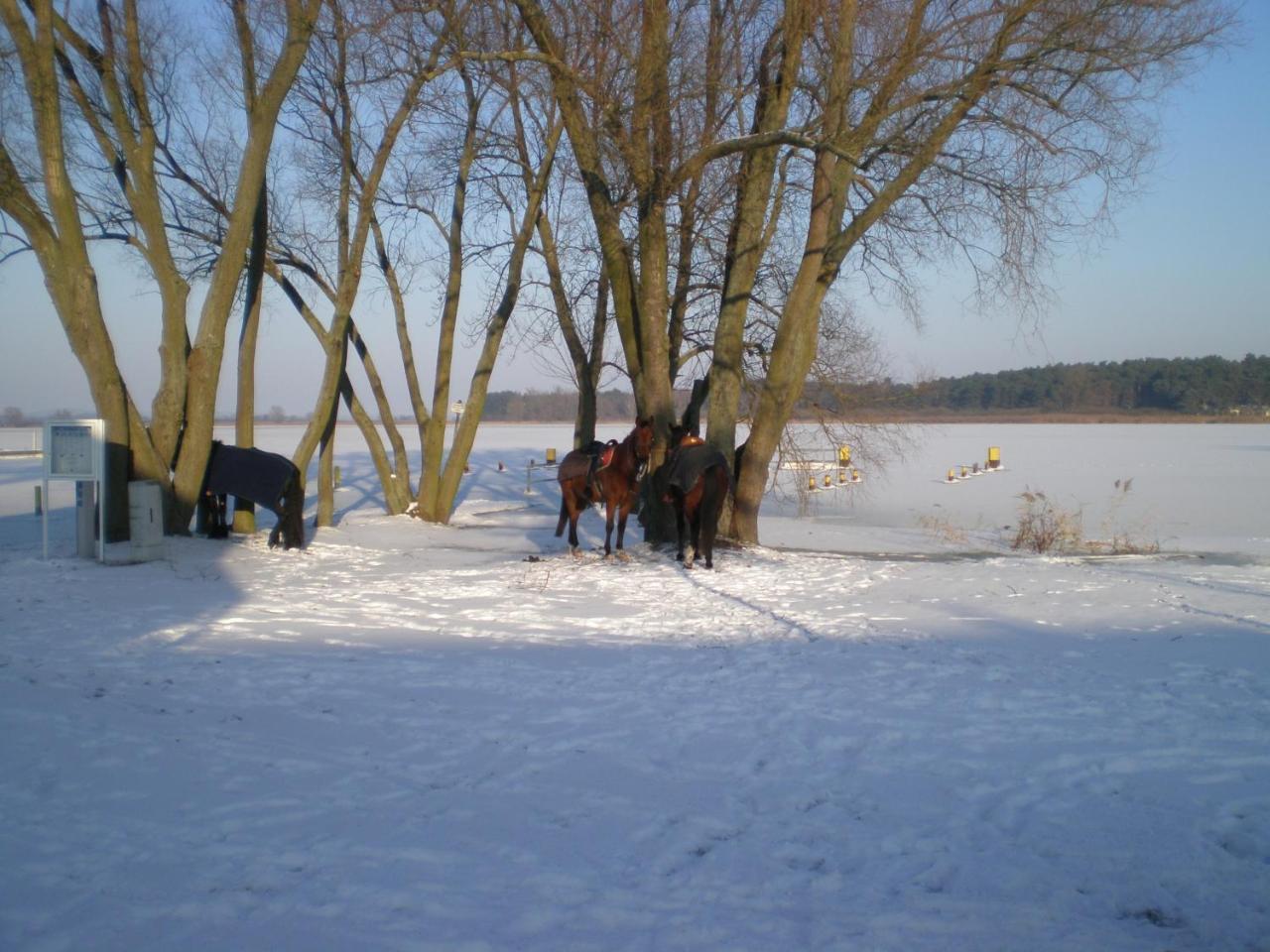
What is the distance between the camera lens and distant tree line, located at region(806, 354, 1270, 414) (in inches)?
Result: 3511

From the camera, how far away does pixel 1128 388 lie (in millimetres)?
96812

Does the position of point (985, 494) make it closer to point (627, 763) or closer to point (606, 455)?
point (606, 455)

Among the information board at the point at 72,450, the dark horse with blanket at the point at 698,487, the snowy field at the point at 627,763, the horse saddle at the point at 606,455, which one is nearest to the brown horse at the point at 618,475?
the horse saddle at the point at 606,455

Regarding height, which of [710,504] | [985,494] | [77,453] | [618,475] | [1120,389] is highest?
[1120,389]

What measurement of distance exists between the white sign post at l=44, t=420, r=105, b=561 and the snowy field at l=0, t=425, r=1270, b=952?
0.91 metres

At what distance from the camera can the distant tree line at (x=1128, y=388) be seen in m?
89.2

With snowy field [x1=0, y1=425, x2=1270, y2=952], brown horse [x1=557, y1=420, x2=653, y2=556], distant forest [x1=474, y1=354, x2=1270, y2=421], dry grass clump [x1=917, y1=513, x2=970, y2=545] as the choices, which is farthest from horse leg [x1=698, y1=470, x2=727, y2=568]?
distant forest [x1=474, y1=354, x2=1270, y2=421]

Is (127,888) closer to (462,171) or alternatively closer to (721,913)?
(721,913)

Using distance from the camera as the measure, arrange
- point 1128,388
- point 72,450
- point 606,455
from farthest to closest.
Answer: point 1128,388 → point 606,455 → point 72,450

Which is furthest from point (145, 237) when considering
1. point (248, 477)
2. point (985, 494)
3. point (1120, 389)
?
point (1120, 389)

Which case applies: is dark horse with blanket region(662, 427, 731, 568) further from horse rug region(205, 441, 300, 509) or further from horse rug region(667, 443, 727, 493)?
horse rug region(205, 441, 300, 509)

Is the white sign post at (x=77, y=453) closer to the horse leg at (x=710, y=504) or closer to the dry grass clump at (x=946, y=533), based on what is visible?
the horse leg at (x=710, y=504)

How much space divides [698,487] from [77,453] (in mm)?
6899

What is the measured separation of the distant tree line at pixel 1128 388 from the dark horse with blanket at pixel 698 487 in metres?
77.6
